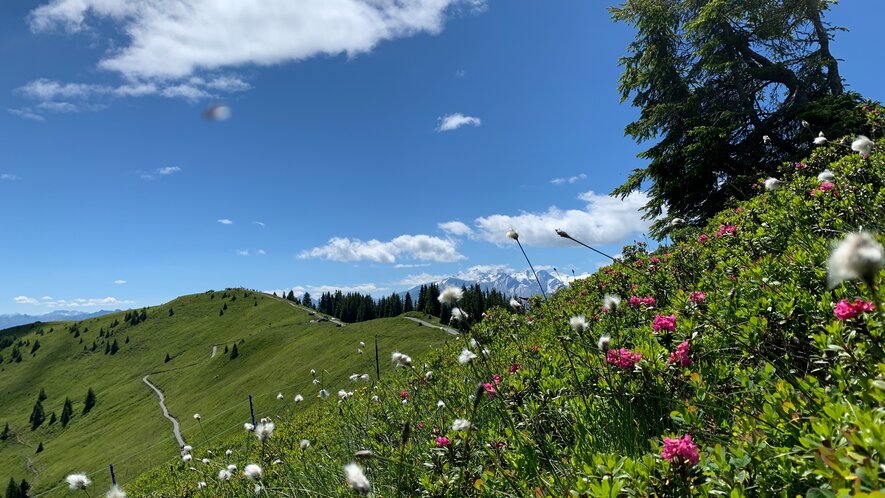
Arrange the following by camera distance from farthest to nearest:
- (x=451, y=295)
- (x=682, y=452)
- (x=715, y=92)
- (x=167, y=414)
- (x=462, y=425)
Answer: (x=167, y=414) < (x=715, y=92) < (x=451, y=295) < (x=462, y=425) < (x=682, y=452)

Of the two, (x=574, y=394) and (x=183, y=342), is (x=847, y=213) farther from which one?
(x=183, y=342)

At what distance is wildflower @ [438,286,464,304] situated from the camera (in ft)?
12.2

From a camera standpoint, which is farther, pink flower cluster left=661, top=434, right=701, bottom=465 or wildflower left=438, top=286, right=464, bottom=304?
wildflower left=438, top=286, right=464, bottom=304

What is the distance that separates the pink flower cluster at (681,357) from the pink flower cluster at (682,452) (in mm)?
1220

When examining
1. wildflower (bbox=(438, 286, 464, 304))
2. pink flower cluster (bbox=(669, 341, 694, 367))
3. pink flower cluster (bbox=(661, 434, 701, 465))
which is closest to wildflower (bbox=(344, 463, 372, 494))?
pink flower cluster (bbox=(661, 434, 701, 465))

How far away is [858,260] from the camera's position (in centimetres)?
124

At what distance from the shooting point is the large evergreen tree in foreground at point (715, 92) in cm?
1739

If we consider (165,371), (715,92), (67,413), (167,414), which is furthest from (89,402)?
(715,92)

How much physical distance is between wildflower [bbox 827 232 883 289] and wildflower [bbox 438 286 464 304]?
103 inches

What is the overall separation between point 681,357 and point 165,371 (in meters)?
153

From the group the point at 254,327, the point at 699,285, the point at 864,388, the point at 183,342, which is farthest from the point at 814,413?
the point at 183,342

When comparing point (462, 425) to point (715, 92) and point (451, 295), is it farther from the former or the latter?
point (715, 92)

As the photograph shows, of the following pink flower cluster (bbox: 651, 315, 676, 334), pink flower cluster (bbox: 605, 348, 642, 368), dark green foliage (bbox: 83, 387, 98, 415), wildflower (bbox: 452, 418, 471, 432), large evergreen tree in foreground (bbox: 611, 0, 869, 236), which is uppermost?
large evergreen tree in foreground (bbox: 611, 0, 869, 236)

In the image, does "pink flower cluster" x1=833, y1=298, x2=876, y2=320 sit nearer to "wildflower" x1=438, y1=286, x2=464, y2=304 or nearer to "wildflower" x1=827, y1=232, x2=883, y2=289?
"wildflower" x1=827, y1=232, x2=883, y2=289
